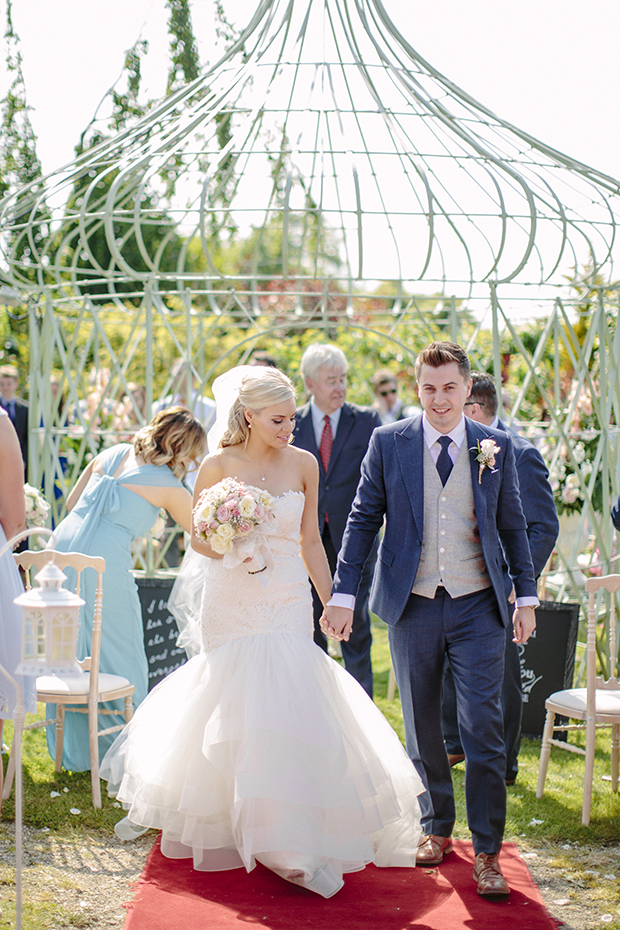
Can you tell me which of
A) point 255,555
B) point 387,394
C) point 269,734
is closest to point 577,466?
point 255,555

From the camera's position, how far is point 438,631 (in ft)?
11.4

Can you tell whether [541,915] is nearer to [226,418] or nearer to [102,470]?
[226,418]

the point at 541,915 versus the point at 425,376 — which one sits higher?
the point at 425,376

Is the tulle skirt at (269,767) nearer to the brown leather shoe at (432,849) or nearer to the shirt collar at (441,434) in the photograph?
the brown leather shoe at (432,849)

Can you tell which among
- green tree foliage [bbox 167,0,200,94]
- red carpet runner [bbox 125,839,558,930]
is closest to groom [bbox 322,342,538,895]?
red carpet runner [bbox 125,839,558,930]

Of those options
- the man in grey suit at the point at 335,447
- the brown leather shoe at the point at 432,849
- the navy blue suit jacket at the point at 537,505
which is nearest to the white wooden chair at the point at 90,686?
the man in grey suit at the point at 335,447

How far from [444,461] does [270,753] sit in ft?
4.06

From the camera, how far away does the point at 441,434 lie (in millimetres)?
3486

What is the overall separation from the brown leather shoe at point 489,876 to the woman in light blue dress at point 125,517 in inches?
86.8

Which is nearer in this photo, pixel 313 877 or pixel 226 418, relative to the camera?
pixel 313 877

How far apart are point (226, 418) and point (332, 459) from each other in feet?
4.50

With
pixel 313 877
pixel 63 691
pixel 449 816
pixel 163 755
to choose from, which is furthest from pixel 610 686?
pixel 63 691

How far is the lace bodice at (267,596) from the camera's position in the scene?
145 inches

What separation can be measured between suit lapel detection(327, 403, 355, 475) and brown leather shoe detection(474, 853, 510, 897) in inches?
102
